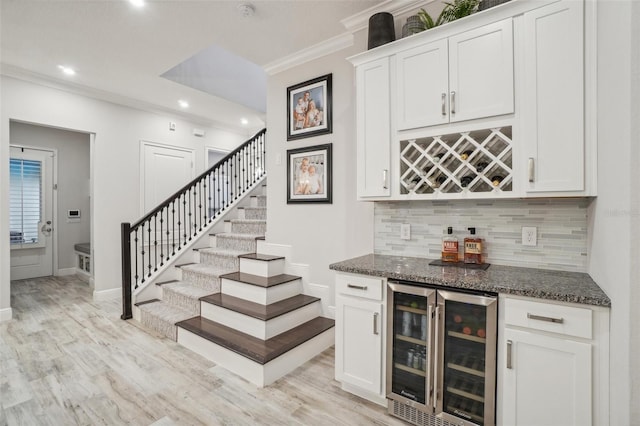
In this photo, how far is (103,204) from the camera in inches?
177

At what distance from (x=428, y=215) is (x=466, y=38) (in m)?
1.22

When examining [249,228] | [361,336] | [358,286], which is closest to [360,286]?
[358,286]

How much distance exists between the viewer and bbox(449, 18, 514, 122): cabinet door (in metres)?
1.81

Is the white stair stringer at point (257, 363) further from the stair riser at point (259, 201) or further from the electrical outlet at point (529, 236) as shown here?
the stair riser at point (259, 201)

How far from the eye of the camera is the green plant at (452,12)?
2037mm

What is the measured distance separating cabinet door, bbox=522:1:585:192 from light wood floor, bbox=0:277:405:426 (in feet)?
5.76

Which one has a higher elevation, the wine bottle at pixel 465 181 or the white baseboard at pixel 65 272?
the wine bottle at pixel 465 181

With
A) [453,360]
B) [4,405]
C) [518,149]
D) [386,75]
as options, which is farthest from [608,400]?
[4,405]

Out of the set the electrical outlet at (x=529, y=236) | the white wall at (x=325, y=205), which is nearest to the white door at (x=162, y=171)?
the white wall at (x=325, y=205)

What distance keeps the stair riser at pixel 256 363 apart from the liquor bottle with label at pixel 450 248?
137 centimetres

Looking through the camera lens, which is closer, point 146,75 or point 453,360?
point 453,360

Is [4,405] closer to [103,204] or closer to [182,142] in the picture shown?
[103,204]

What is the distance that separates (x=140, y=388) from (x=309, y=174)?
2.37 metres

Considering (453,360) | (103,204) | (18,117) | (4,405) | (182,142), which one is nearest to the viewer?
(453,360)
